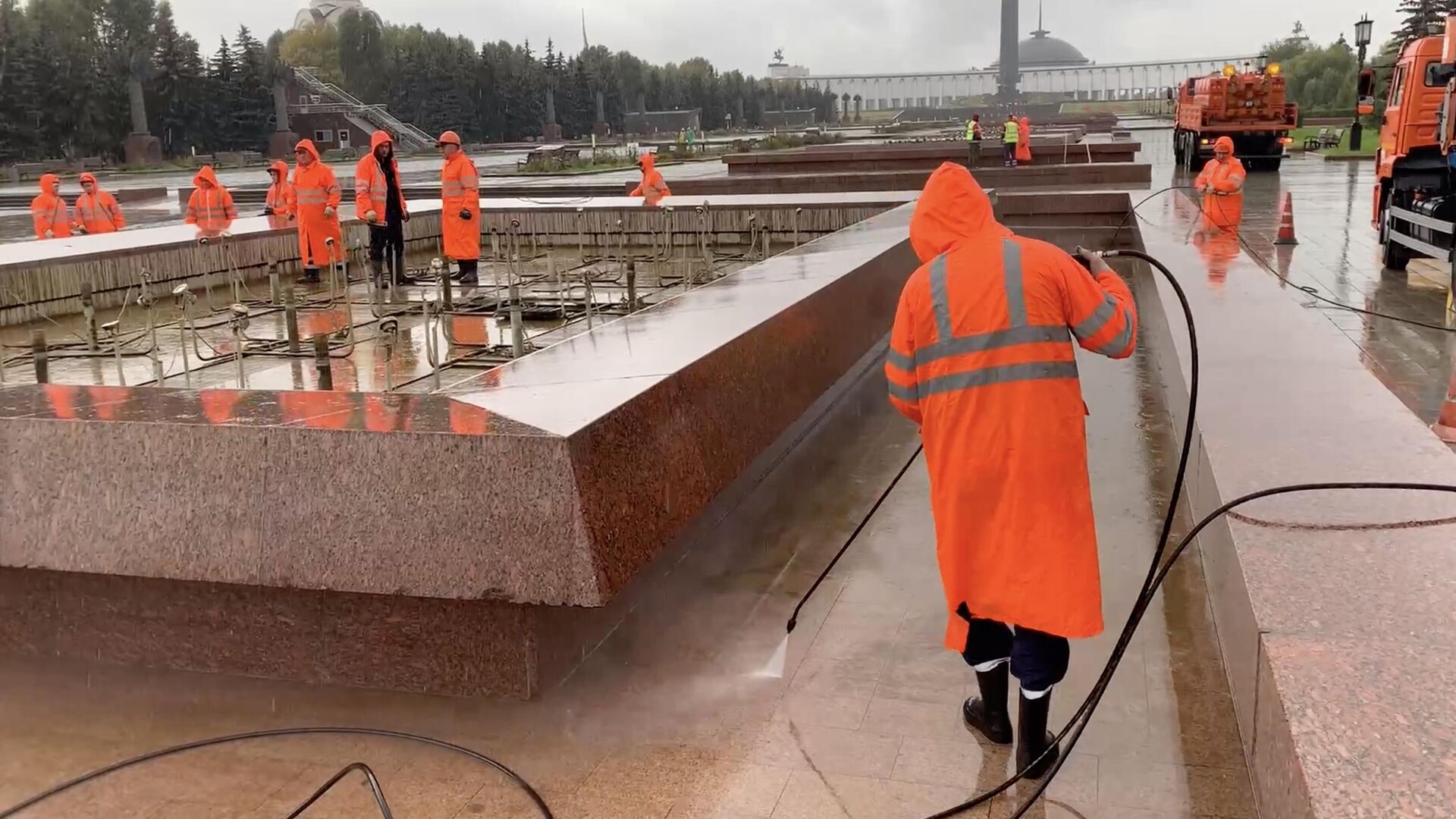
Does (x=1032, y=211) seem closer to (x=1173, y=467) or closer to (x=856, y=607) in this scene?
(x=1173, y=467)

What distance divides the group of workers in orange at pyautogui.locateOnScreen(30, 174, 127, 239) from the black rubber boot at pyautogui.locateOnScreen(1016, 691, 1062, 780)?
14.2 meters

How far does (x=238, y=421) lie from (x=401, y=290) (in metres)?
7.67

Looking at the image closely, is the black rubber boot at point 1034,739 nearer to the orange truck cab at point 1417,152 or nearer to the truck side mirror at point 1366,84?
the orange truck cab at point 1417,152

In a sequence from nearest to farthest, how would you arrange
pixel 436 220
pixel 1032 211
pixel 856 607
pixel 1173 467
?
pixel 856 607 → pixel 1173 467 → pixel 436 220 → pixel 1032 211

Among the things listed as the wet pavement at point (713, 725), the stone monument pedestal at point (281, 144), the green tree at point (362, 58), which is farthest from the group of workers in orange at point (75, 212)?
the green tree at point (362, 58)

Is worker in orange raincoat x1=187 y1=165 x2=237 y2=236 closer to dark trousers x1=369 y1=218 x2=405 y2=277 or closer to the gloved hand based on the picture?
dark trousers x1=369 y1=218 x2=405 y2=277

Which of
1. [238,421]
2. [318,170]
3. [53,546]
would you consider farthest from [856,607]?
[318,170]

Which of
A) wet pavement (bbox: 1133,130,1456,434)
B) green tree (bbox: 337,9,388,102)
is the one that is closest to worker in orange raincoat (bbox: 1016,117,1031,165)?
wet pavement (bbox: 1133,130,1456,434)

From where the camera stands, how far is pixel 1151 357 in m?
9.00

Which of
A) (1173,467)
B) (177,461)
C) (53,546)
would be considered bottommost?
(1173,467)

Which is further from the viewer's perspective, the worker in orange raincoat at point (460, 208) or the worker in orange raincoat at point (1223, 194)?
the worker in orange raincoat at point (1223, 194)

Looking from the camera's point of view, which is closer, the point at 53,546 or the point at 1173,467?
the point at 53,546

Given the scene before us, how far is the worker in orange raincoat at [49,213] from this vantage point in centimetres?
1469

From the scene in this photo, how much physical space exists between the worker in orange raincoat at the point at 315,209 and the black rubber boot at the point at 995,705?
9.06m
